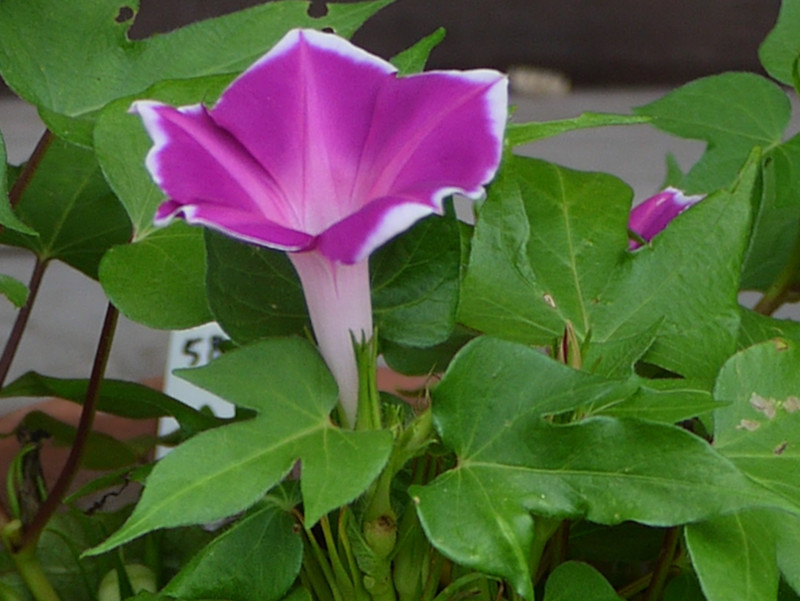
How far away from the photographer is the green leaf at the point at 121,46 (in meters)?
0.45

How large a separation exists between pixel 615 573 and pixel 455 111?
29 centimetres

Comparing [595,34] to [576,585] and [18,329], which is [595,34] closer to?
[18,329]

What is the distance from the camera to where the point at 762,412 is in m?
0.37

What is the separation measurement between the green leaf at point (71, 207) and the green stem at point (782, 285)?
1.01ft

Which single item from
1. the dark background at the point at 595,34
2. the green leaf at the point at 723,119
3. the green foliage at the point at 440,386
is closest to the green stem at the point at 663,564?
the green foliage at the point at 440,386

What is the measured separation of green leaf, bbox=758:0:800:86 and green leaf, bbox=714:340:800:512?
216mm

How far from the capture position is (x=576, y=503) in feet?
1.01

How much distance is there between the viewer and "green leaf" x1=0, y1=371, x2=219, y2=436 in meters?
0.44

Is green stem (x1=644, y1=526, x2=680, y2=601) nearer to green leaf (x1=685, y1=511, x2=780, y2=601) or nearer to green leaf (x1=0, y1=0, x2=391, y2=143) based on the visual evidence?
green leaf (x1=685, y1=511, x2=780, y2=601)

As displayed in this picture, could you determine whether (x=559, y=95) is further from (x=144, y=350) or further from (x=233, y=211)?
(x=233, y=211)

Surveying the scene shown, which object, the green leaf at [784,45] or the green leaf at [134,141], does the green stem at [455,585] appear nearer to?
the green leaf at [134,141]

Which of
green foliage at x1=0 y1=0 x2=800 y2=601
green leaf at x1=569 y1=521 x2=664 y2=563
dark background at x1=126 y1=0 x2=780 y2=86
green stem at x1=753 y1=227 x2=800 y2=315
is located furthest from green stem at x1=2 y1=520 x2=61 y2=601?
dark background at x1=126 y1=0 x2=780 y2=86

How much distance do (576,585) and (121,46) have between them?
290mm

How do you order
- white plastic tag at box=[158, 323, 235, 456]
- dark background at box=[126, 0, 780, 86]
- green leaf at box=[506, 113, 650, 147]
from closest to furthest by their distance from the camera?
green leaf at box=[506, 113, 650, 147]
white plastic tag at box=[158, 323, 235, 456]
dark background at box=[126, 0, 780, 86]
